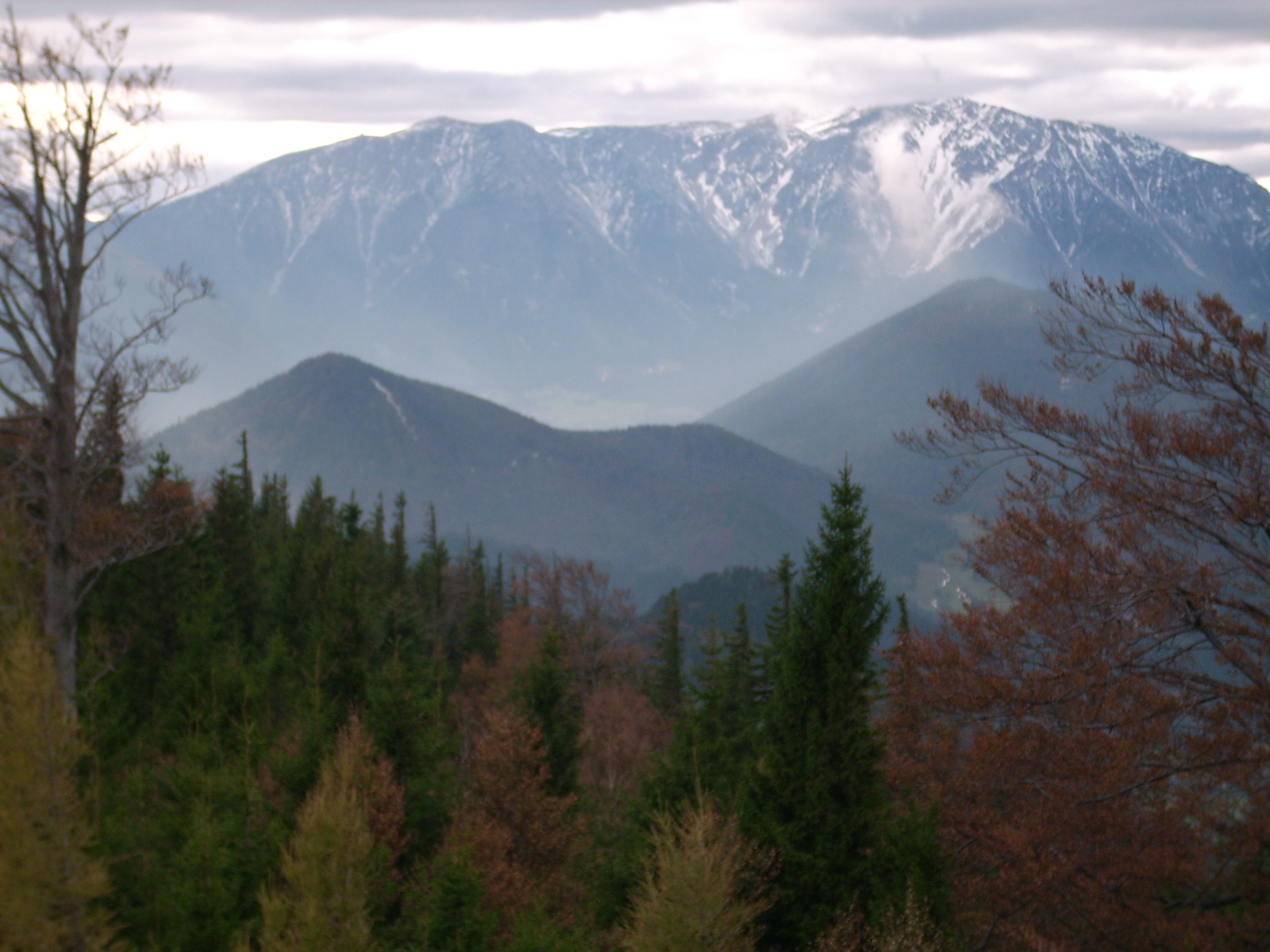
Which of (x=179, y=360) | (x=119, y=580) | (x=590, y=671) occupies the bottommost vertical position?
(x=590, y=671)

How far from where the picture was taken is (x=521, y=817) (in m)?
23.8

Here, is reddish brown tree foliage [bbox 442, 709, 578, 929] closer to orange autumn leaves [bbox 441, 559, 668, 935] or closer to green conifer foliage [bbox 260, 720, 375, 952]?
orange autumn leaves [bbox 441, 559, 668, 935]

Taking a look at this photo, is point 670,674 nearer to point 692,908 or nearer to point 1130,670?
point 1130,670

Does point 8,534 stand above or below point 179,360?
below

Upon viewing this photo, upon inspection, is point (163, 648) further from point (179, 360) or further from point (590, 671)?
point (590, 671)

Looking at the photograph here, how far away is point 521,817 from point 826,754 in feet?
27.4

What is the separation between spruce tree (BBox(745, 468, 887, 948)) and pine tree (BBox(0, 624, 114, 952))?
10.7m

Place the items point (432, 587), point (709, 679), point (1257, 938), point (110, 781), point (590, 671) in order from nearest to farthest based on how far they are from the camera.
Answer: point (1257, 938)
point (110, 781)
point (709, 679)
point (590, 671)
point (432, 587)

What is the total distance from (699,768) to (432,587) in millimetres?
37732

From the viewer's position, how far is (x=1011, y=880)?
1599 centimetres

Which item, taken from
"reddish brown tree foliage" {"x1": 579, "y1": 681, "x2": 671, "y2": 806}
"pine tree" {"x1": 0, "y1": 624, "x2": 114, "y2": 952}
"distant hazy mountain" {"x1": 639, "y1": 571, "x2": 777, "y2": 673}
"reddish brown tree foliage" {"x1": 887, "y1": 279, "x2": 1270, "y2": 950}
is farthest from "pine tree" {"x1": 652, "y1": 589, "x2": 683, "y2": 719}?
"distant hazy mountain" {"x1": 639, "y1": 571, "x2": 777, "y2": 673}

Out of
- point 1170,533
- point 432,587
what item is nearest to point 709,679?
point 1170,533

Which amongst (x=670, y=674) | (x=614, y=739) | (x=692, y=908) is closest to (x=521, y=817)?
(x=692, y=908)

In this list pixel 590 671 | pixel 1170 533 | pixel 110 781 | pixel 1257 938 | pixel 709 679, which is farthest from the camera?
pixel 590 671
